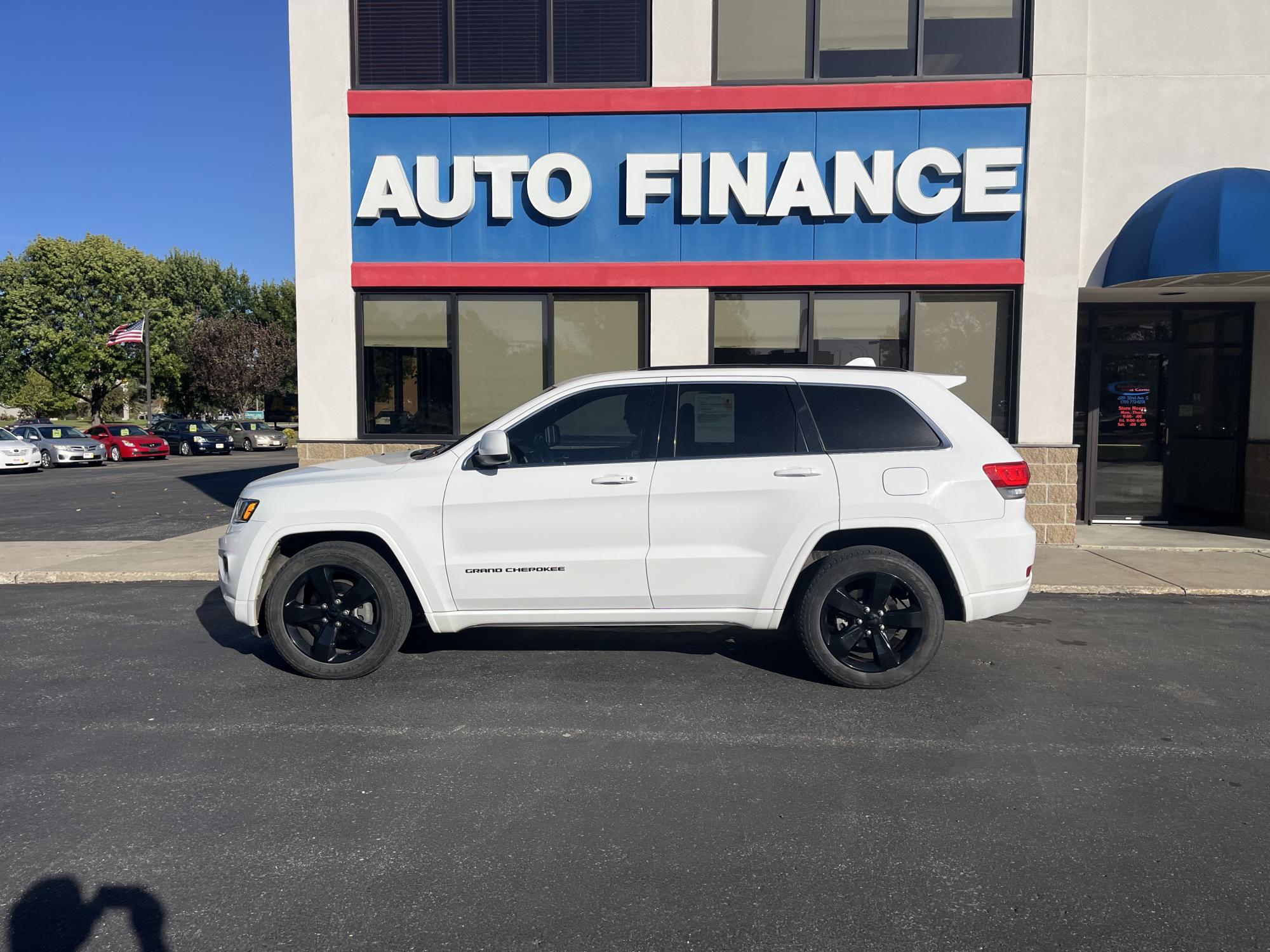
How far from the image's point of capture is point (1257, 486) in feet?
36.2

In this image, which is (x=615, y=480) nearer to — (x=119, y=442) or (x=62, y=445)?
(x=62, y=445)

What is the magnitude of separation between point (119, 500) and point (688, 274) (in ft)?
41.9

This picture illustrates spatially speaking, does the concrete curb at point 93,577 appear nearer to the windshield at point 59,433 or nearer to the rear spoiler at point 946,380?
the rear spoiler at point 946,380

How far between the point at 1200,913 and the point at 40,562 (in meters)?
10.3

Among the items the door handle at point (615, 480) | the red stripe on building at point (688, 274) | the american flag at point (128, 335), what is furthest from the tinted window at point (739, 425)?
the american flag at point (128, 335)

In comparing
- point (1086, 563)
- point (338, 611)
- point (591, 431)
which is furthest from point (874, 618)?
point (1086, 563)

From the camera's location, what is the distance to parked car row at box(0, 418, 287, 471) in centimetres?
2625

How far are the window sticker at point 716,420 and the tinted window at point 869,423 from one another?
0.49m

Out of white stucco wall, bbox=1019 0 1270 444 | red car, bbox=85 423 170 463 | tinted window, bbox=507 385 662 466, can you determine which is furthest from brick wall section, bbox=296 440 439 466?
red car, bbox=85 423 170 463

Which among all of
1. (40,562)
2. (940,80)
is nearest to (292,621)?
(40,562)

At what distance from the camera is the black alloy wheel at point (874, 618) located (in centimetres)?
495

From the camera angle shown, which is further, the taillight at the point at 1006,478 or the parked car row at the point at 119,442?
the parked car row at the point at 119,442

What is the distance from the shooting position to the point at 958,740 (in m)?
4.27

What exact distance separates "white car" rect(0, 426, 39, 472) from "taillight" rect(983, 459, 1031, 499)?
29.1 metres
